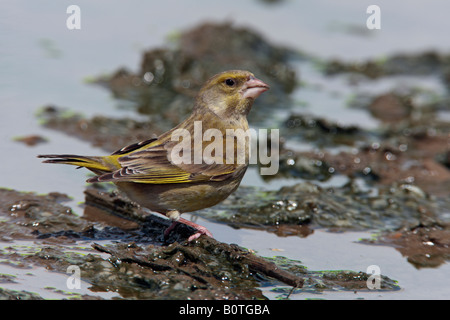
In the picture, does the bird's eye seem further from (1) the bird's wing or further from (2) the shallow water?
(2) the shallow water

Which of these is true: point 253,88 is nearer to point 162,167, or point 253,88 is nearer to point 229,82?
point 229,82

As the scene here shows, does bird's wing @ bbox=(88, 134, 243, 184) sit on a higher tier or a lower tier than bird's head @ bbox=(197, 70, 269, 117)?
lower

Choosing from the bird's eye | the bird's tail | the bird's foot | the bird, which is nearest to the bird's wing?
the bird

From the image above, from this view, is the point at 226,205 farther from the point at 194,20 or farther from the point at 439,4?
the point at 439,4

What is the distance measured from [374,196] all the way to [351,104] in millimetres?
3793

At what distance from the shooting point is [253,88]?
650 centimetres

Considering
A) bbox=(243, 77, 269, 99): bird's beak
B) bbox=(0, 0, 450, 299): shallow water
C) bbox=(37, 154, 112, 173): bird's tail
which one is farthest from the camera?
bbox=(243, 77, 269, 99): bird's beak

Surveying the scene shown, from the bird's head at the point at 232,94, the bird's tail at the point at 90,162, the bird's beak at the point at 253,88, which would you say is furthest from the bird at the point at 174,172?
the bird's beak at the point at 253,88

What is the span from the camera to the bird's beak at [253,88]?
21.2 feet

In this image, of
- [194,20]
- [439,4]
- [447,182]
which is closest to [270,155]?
[447,182]

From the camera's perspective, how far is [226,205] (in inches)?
275

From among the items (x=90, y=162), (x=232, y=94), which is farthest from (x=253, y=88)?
(x=90, y=162)

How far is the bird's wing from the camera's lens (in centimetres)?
578

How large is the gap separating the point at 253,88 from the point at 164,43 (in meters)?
A: 6.35
